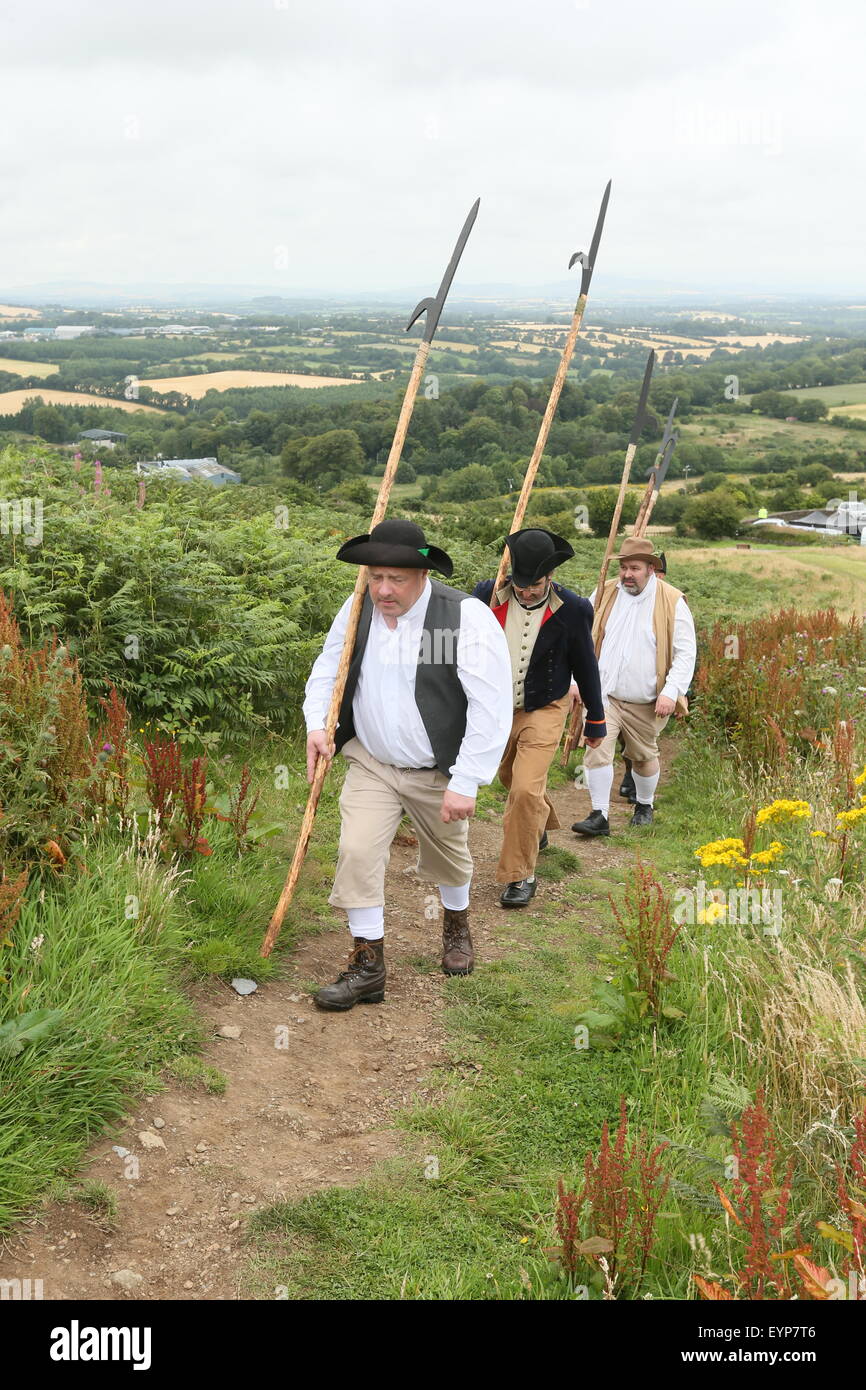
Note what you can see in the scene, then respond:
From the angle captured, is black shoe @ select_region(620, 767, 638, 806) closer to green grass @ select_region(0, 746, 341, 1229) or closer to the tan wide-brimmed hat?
the tan wide-brimmed hat

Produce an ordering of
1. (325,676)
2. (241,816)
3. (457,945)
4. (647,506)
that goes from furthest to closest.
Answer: (647,506)
(241,816)
(457,945)
(325,676)

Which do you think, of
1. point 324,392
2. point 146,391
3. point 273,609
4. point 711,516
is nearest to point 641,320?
point 711,516

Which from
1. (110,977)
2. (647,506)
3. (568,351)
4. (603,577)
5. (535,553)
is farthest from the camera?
(647,506)

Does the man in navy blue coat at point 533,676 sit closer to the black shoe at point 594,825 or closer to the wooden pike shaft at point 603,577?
the black shoe at point 594,825

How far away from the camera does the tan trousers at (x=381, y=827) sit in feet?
16.3

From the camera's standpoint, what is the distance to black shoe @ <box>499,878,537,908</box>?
6461 mm

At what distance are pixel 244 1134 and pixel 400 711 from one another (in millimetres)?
1924

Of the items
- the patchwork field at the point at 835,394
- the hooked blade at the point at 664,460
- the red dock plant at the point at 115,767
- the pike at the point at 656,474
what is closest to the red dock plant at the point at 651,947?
the red dock plant at the point at 115,767

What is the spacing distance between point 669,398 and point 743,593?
67077mm

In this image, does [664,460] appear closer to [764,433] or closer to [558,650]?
[558,650]

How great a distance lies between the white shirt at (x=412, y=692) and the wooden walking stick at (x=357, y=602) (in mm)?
77

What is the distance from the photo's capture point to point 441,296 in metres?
5.27

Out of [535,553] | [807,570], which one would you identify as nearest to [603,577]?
[535,553]

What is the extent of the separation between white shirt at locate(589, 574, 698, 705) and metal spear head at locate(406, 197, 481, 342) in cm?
337
